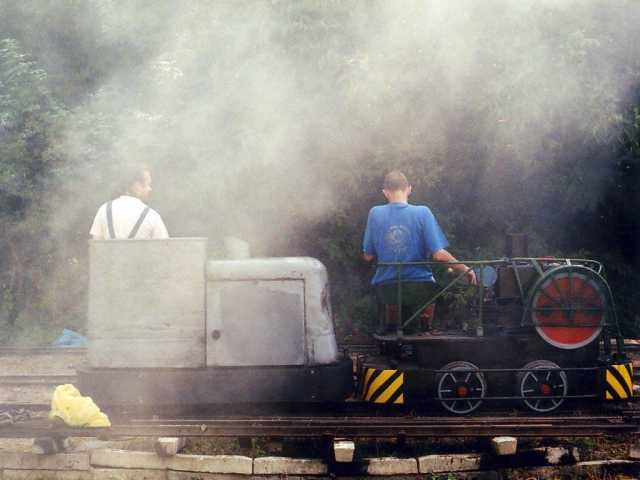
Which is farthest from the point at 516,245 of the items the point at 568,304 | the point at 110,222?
the point at 110,222

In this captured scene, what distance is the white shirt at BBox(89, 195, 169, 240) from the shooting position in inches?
208

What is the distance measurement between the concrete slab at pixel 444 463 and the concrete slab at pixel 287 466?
24.6 inches

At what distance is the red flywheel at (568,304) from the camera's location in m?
5.09

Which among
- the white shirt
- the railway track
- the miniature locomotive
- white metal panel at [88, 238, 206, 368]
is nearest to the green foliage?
the white shirt

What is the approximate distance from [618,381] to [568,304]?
72 centimetres

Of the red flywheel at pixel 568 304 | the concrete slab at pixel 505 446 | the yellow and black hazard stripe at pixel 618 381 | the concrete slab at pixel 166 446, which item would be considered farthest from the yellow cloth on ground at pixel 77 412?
the yellow and black hazard stripe at pixel 618 381

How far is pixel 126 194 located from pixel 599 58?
217 inches

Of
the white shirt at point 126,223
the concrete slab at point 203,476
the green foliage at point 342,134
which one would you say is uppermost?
the green foliage at point 342,134

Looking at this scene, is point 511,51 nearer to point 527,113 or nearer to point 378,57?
point 527,113

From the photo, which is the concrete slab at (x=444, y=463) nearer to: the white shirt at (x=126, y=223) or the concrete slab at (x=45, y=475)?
the concrete slab at (x=45, y=475)

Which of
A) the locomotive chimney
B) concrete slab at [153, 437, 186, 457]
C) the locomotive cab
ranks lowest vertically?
concrete slab at [153, 437, 186, 457]

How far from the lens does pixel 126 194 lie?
18.0ft

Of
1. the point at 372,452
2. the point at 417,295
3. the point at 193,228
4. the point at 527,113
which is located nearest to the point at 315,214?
the point at 193,228

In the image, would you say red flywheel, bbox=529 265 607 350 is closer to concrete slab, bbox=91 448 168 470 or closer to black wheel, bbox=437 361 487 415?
black wheel, bbox=437 361 487 415
